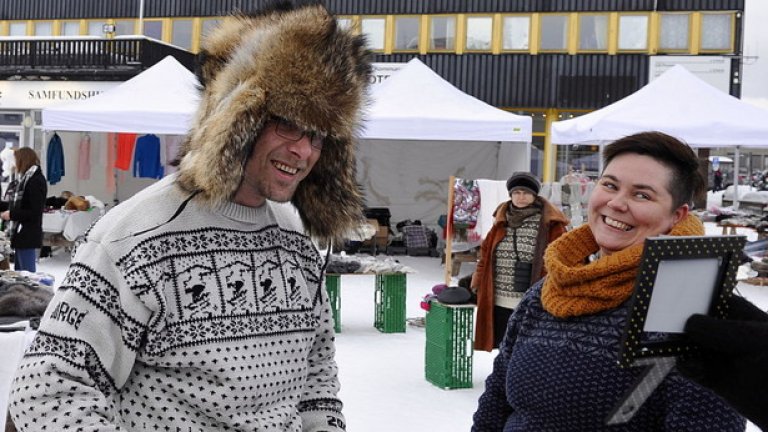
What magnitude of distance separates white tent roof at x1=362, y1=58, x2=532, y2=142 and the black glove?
9.55m

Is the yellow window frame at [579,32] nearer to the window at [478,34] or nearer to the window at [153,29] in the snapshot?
the window at [478,34]

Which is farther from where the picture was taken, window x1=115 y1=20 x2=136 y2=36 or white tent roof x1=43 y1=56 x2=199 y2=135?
window x1=115 y1=20 x2=136 y2=36

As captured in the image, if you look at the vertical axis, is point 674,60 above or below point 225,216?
above

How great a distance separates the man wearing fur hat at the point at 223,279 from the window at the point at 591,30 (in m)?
22.0

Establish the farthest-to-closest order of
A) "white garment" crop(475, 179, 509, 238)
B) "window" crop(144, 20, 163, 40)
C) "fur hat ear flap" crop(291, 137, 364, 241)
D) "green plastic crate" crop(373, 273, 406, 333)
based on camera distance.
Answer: "window" crop(144, 20, 163, 40) < "white garment" crop(475, 179, 509, 238) < "green plastic crate" crop(373, 273, 406, 333) < "fur hat ear flap" crop(291, 137, 364, 241)

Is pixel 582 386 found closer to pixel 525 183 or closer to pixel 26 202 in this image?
pixel 525 183

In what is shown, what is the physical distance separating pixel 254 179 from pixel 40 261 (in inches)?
481

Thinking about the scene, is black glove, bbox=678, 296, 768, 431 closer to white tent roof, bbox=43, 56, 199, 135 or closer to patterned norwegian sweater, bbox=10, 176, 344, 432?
patterned norwegian sweater, bbox=10, 176, 344, 432

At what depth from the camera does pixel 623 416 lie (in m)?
1.72

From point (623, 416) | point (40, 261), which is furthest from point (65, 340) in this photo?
point (40, 261)

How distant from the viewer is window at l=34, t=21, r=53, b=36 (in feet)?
89.6

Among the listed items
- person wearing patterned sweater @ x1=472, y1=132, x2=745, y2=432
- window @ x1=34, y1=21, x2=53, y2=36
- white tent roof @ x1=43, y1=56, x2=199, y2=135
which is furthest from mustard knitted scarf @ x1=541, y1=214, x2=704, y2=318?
window @ x1=34, y1=21, x2=53, y2=36

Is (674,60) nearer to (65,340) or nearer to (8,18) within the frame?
(8,18)

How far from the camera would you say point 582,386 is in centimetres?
193
